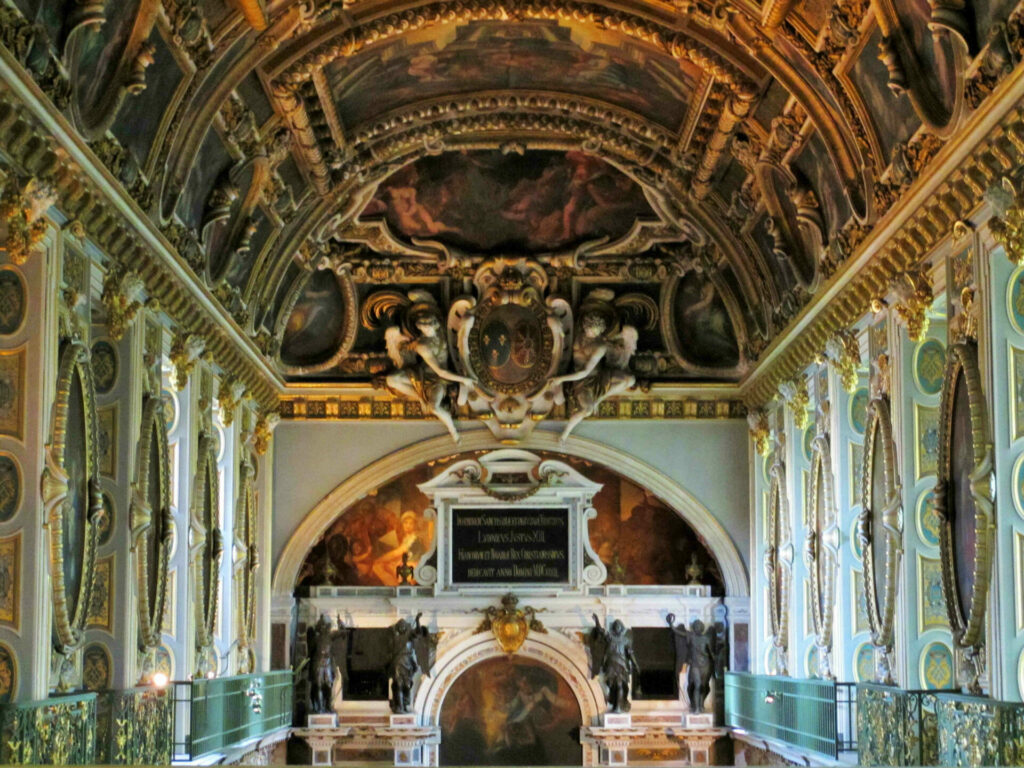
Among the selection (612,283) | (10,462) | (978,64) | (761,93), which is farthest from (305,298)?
(978,64)

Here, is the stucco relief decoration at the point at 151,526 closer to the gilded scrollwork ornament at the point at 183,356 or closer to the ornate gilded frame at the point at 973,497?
the gilded scrollwork ornament at the point at 183,356

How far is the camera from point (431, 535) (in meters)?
25.5

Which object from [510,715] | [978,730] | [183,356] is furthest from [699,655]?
[978,730]

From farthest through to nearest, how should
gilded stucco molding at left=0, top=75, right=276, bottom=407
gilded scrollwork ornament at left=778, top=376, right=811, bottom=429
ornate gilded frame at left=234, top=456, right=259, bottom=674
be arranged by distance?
ornate gilded frame at left=234, top=456, right=259, bottom=674 < gilded scrollwork ornament at left=778, top=376, right=811, bottom=429 < gilded stucco molding at left=0, top=75, right=276, bottom=407

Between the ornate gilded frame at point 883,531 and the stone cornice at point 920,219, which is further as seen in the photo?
the ornate gilded frame at point 883,531

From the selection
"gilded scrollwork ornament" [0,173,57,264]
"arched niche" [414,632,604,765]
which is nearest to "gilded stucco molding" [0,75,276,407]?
"gilded scrollwork ornament" [0,173,57,264]

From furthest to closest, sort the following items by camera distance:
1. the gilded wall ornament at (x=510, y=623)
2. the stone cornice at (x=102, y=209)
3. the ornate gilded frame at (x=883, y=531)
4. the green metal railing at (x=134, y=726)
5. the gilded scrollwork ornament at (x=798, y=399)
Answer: the gilded wall ornament at (x=510, y=623) → the gilded scrollwork ornament at (x=798, y=399) → the ornate gilded frame at (x=883, y=531) → the green metal railing at (x=134, y=726) → the stone cornice at (x=102, y=209)

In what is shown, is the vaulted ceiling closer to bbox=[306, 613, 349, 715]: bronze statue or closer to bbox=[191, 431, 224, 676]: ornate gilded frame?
bbox=[191, 431, 224, 676]: ornate gilded frame

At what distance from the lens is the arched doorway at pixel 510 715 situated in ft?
82.5

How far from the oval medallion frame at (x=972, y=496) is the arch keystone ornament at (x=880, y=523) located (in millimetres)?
1659

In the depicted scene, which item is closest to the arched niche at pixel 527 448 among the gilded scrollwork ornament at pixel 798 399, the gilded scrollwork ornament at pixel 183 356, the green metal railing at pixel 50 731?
the gilded scrollwork ornament at pixel 798 399

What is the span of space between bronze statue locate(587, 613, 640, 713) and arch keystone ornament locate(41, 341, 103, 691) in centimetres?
1186

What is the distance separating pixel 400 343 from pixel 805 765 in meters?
9.83

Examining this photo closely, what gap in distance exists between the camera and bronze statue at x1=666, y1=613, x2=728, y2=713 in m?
24.8
